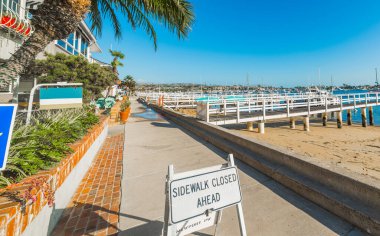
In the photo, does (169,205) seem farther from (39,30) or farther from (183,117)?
(183,117)

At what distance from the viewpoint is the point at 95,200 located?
3.30 metres

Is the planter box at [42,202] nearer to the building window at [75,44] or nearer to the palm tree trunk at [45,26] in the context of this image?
the palm tree trunk at [45,26]

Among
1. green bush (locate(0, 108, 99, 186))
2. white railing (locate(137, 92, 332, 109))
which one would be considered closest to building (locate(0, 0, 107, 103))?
green bush (locate(0, 108, 99, 186))

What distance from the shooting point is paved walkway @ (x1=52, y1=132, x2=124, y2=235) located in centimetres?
260

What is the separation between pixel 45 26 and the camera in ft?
13.5

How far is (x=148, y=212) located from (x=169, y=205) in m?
1.38

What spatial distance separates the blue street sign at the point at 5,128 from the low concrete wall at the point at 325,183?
13.8 feet

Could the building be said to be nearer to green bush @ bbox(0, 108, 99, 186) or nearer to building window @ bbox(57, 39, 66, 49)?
building window @ bbox(57, 39, 66, 49)

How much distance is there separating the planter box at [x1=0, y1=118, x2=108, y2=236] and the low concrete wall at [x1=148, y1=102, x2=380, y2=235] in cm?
385

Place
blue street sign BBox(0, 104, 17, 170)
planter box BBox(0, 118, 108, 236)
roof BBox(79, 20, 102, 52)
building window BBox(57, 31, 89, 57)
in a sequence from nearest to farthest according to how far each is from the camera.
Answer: planter box BBox(0, 118, 108, 236) → blue street sign BBox(0, 104, 17, 170) → building window BBox(57, 31, 89, 57) → roof BBox(79, 20, 102, 52)

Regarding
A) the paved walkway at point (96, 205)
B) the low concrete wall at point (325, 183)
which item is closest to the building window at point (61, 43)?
the paved walkway at point (96, 205)

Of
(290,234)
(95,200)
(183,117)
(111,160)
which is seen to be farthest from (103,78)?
(290,234)

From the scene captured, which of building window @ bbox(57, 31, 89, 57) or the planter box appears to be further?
building window @ bbox(57, 31, 89, 57)

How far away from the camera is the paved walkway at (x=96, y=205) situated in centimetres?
260
